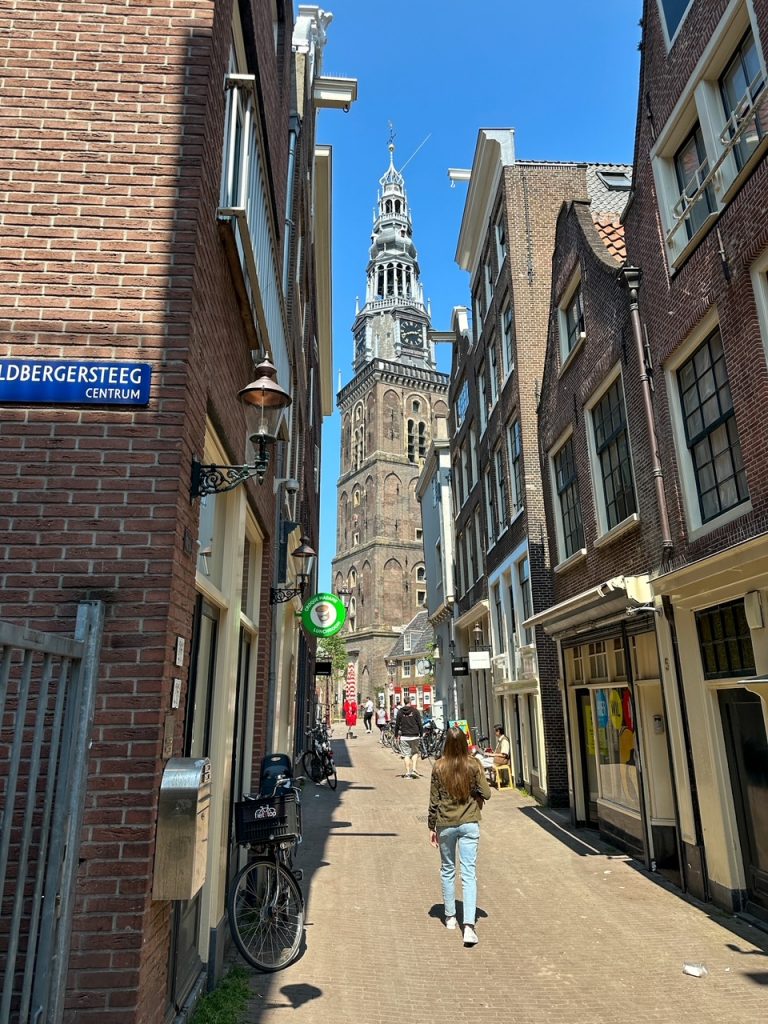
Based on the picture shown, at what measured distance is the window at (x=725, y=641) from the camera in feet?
20.9

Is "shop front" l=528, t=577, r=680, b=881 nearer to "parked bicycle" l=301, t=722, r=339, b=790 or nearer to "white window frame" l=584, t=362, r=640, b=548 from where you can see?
"white window frame" l=584, t=362, r=640, b=548

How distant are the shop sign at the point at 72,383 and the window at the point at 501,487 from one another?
14.3 metres

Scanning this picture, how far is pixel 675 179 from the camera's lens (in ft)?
27.5

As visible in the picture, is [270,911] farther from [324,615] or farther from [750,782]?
[324,615]

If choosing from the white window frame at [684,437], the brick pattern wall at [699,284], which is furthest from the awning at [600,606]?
the white window frame at [684,437]

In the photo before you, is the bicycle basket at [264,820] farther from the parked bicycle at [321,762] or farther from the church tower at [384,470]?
the church tower at [384,470]

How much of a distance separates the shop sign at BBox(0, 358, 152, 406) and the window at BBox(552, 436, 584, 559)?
8.92m

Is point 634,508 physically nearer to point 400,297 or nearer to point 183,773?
point 183,773

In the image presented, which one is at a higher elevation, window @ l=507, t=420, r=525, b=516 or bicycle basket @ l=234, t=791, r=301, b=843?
window @ l=507, t=420, r=525, b=516

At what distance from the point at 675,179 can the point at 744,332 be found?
130 inches

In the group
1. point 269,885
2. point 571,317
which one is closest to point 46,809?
point 269,885

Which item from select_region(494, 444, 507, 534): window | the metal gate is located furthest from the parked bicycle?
the metal gate

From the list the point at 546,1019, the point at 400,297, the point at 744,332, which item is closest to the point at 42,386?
the point at 546,1019

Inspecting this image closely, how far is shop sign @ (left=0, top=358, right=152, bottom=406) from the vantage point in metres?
3.48
